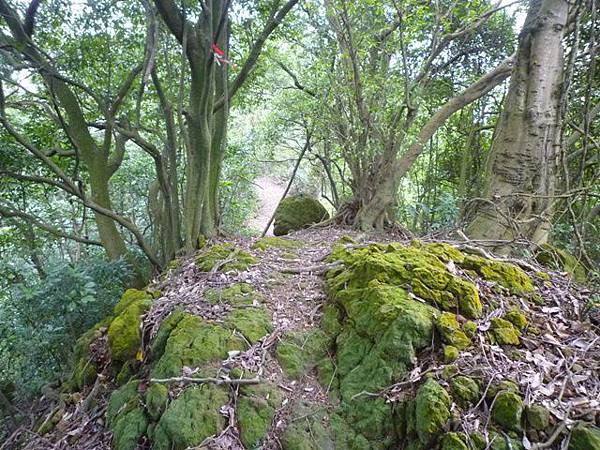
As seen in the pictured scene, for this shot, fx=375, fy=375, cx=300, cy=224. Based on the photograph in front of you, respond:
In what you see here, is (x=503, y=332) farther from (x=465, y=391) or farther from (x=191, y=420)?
(x=191, y=420)

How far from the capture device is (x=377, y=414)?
6.61 feet

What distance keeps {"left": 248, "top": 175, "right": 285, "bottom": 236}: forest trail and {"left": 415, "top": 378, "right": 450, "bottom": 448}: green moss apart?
14.6m

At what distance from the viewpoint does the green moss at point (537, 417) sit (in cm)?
161

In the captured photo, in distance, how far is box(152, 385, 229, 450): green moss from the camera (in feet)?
6.68

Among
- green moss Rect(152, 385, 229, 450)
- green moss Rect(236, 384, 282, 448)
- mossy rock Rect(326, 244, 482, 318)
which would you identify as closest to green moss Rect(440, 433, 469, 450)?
mossy rock Rect(326, 244, 482, 318)

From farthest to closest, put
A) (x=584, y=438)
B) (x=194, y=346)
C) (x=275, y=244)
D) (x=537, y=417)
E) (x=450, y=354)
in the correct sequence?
(x=275, y=244), (x=194, y=346), (x=450, y=354), (x=537, y=417), (x=584, y=438)

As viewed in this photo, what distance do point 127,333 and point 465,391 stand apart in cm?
249

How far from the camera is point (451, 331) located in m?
2.16

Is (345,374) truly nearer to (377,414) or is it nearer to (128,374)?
(377,414)

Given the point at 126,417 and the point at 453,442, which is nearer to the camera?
the point at 453,442

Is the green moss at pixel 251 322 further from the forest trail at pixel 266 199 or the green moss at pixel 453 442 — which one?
the forest trail at pixel 266 199

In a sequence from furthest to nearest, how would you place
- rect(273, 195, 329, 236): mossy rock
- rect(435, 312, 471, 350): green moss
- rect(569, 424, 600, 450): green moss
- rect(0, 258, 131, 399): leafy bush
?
rect(273, 195, 329, 236): mossy rock, rect(0, 258, 131, 399): leafy bush, rect(435, 312, 471, 350): green moss, rect(569, 424, 600, 450): green moss

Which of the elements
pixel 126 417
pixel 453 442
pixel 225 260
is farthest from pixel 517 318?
pixel 225 260

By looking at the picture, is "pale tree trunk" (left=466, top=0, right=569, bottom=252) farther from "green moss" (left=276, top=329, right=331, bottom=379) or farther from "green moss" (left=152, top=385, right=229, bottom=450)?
"green moss" (left=152, top=385, right=229, bottom=450)
